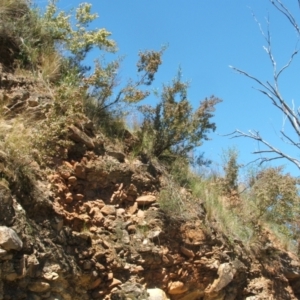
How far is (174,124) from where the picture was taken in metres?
8.57

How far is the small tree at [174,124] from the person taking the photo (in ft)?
27.7

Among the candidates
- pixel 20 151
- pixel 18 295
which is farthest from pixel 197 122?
pixel 18 295

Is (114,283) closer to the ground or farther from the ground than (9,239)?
closer to the ground

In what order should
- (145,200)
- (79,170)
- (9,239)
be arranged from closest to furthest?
(9,239)
(79,170)
(145,200)

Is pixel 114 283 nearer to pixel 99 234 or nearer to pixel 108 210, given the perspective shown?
pixel 99 234

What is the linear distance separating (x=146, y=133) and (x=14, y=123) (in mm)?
2745

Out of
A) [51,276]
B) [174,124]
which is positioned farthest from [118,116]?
[51,276]

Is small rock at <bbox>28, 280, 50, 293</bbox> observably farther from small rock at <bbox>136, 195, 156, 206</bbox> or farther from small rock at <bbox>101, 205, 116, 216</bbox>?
small rock at <bbox>136, 195, 156, 206</bbox>

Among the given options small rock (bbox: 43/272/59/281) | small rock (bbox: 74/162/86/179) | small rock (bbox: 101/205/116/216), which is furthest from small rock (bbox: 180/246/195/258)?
small rock (bbox: 43/272/59/281)

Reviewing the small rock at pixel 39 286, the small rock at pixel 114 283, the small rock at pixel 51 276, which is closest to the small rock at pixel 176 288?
the small rock at pixel 114 283

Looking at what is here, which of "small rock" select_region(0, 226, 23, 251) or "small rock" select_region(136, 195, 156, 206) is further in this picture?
"small rock" select_region(136, 195, 156, 206)

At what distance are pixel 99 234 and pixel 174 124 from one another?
3.11m

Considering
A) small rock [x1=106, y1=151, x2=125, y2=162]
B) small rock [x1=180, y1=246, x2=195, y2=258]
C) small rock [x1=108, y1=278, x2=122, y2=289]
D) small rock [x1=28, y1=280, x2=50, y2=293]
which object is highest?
small rock [x1=106, y1=151, x2=125, y2=162]

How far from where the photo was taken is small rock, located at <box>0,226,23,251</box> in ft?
14.6
